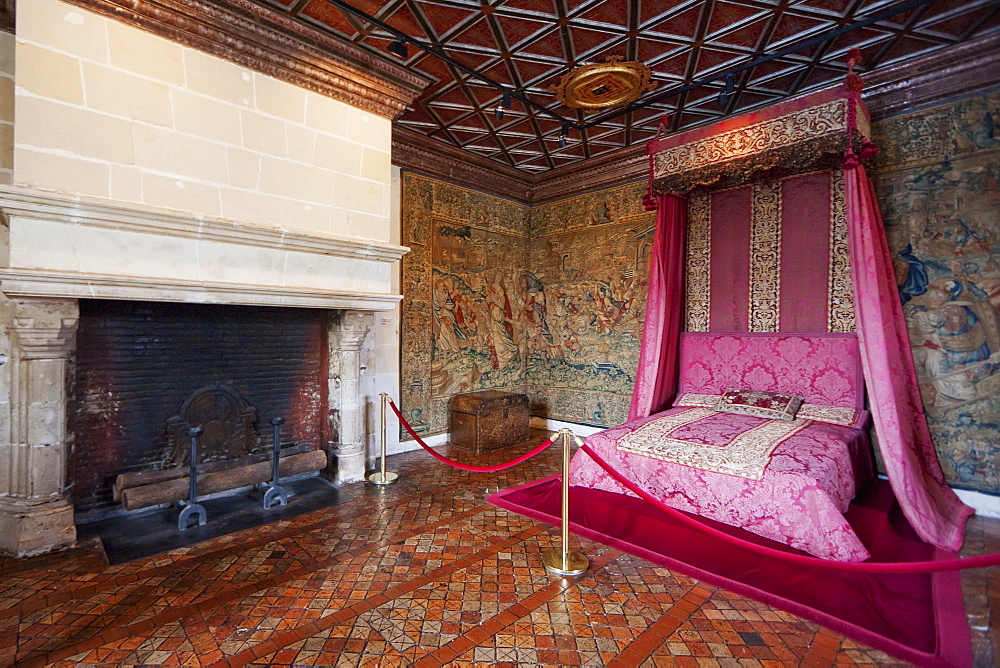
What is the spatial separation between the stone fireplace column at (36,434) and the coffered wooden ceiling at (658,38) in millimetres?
2912

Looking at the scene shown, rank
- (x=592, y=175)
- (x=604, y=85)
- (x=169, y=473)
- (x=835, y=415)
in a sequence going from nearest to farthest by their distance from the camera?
(x=169, y=473) < (x=835, y=415) < (x=604, y=85) < (x=592, y=175)

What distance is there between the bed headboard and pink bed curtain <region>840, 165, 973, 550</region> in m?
0.62

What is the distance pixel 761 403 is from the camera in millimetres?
5156

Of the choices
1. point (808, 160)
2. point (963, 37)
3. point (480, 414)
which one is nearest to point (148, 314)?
point (480, 414)

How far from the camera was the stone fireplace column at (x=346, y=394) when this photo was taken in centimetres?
505

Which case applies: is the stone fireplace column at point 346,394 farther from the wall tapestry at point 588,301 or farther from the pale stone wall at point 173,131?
→ the wall tapestry at point 588,301

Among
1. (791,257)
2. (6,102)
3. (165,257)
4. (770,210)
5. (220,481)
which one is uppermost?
(6,102)

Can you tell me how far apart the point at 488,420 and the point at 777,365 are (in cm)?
370

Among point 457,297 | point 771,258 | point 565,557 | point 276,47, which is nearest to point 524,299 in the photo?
point 457,297

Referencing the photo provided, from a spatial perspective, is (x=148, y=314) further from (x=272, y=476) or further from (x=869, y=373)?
(x=869, y=373)

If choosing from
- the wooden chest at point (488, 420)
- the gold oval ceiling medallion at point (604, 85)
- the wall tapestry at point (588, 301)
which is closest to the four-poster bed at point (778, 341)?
the gold oval ceiling medallion at point (604, 85)

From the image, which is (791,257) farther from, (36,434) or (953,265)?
(36,434)

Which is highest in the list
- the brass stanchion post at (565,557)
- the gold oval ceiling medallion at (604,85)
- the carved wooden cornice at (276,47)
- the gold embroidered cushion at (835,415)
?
the gold oval ceiling medallion at (604,85)

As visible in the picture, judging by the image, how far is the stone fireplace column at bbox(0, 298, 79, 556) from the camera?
3.34 m
